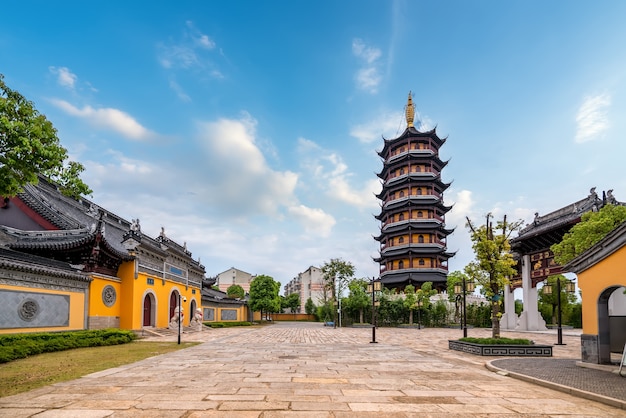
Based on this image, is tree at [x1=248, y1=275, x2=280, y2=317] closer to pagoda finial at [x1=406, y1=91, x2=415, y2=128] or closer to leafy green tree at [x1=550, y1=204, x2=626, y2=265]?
pagoda finial at [x1=406, y1=91, x2=415, y2=128]

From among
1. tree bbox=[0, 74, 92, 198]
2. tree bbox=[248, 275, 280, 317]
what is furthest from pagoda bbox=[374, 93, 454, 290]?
tree bbox=[0, 74, 92, 198]

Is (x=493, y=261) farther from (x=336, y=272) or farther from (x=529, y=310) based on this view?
(x=336, y=272)

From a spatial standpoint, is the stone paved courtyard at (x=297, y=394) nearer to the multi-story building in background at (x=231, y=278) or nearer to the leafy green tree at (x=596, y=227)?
the leafy green tree at (x=596, y=227)

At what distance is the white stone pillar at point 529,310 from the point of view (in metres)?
32.2

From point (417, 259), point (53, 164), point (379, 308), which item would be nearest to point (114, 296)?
point (53, 164)

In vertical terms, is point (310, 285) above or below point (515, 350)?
below

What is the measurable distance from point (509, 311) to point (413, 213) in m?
18.5

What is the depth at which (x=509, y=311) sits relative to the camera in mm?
35344

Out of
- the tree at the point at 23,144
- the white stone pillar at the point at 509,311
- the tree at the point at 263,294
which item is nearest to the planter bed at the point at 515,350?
the tree at the point at 23,144

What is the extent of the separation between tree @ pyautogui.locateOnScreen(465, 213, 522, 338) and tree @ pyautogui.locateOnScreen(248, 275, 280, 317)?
37.9m

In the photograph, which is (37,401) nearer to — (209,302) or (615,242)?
(615,242)

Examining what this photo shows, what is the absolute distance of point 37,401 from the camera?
22.9ft

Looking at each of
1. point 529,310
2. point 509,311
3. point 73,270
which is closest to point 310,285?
point 509,311

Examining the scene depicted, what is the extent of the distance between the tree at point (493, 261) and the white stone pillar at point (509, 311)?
69.0ft
